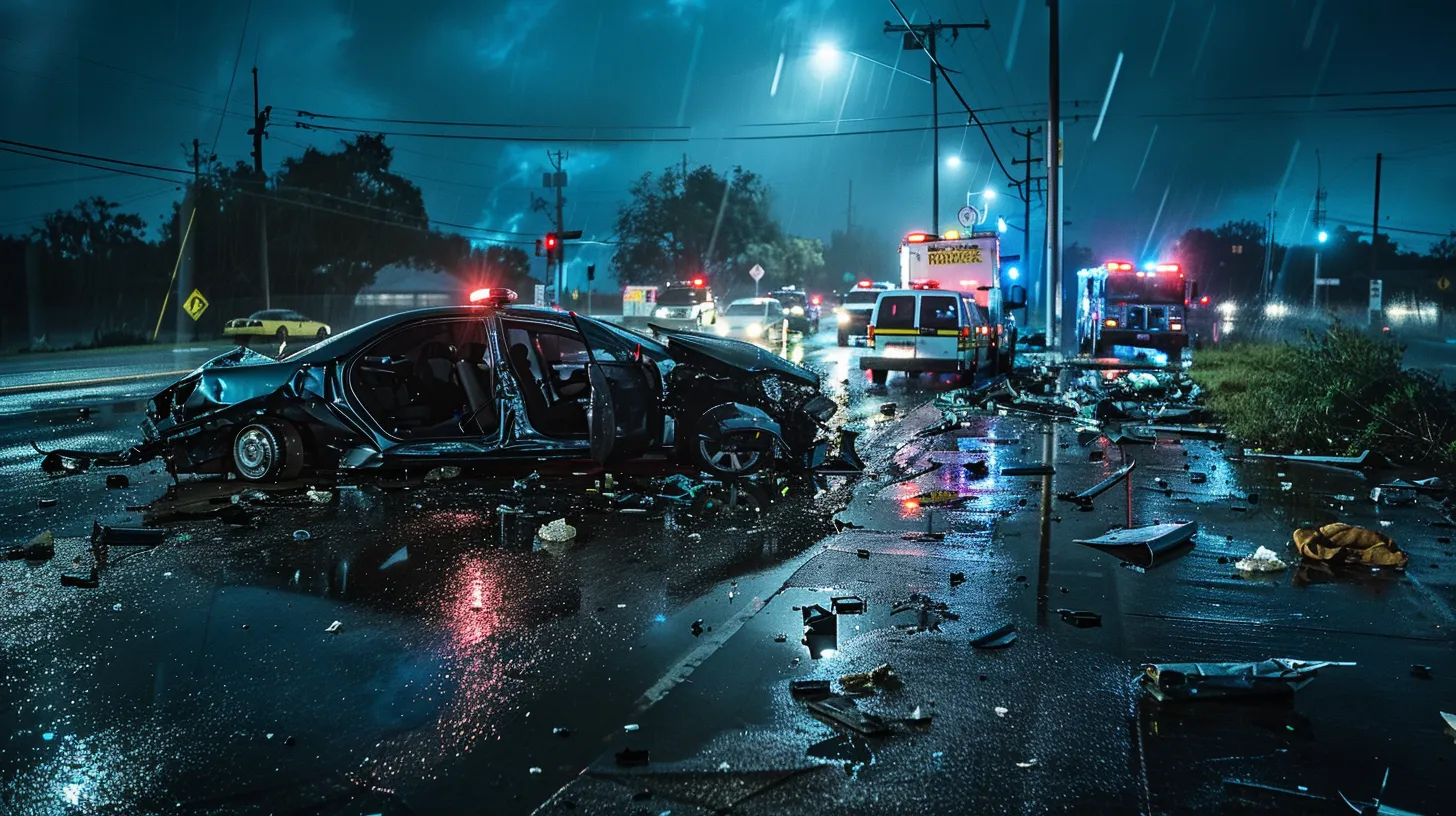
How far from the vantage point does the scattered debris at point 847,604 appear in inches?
217

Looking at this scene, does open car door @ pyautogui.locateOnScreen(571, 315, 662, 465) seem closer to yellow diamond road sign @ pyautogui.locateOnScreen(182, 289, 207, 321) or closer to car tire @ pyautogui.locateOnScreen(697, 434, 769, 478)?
car tire @ pyautogui.locateOnScreen(697, 434, 769, 478)

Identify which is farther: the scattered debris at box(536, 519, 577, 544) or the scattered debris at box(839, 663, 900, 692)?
the scattered debris at box(536, 519, 577, 544)

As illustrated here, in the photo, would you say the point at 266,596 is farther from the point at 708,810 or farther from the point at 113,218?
the point at 113,218

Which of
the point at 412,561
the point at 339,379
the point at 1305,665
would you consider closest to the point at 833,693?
→ the point at 1305,665

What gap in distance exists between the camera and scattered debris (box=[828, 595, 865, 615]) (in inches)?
217

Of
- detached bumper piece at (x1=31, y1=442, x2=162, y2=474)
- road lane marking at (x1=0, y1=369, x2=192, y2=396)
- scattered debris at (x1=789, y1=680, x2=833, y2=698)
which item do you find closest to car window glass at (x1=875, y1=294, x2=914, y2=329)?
road lane marking at (x1=0, y1=369, x2=192, y2=396)

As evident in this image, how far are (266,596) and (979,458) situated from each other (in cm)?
773

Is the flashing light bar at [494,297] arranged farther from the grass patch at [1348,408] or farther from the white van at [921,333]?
the white van at [921,333]

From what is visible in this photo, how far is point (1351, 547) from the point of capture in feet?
21.8

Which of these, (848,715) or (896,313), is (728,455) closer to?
(848,715)

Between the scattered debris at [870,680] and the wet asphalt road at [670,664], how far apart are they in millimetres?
99

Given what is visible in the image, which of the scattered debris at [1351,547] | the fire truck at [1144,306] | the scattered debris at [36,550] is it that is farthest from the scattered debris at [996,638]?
the fire truck at [1144,306]

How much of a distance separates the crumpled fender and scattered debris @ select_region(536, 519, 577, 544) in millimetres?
2334

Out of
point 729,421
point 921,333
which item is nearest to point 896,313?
point 921,333
